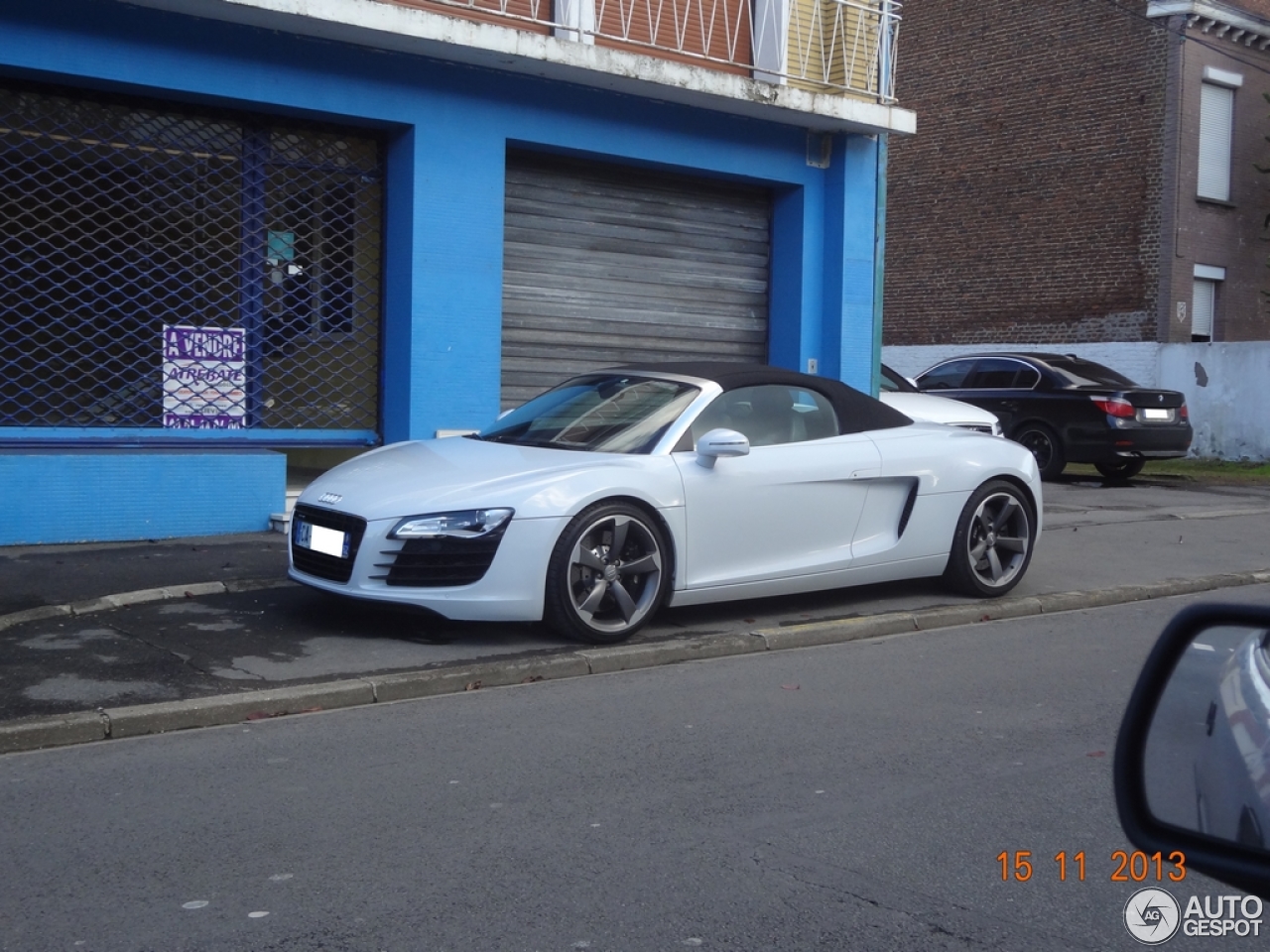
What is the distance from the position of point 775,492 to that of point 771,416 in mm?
581

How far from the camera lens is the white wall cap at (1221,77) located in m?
23.7

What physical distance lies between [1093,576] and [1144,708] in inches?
334

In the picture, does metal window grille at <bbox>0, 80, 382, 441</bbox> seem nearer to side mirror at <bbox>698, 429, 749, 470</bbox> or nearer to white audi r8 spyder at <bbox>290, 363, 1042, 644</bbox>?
white audi r8 spyder at <bbox>290, 363, 1042, 644</bbox>

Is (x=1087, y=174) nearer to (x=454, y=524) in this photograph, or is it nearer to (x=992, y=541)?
(x=992, y=541)

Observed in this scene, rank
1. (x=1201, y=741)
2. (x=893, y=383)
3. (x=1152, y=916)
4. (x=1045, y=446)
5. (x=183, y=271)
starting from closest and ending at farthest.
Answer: (x=1201, y=741)
(x=1152, y=916)
(x=183, y=271)
(x=893, y=383)
(x=1045, y=446)

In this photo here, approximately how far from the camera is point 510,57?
11383mm

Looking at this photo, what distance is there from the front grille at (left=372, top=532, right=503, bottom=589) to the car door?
1.21 meters

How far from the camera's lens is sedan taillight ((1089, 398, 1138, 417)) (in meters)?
17.4

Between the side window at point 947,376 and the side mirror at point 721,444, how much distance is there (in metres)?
12.6

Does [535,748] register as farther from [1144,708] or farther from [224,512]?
[224,512]

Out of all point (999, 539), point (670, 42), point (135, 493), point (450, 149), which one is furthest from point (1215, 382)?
point (135, 493)

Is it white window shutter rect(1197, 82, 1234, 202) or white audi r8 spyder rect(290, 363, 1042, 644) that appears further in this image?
white window shutter rect(1197, 82, 1234, 202)

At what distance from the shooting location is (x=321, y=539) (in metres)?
7.29

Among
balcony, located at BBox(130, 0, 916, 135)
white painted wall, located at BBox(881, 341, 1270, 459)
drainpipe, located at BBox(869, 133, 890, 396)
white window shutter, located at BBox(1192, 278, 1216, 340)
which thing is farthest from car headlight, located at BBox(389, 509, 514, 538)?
white window shutter, located at BBox(1192, 278, 1216, 340)
